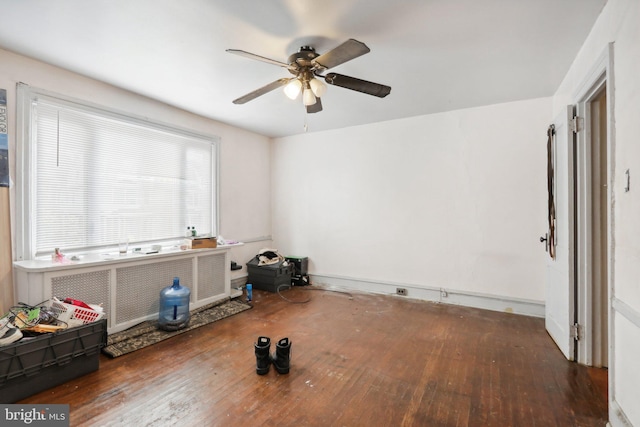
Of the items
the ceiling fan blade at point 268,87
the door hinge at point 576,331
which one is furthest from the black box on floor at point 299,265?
the door hinge at point 576,331

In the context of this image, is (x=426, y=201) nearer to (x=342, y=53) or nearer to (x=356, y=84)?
(x=356, y=84)

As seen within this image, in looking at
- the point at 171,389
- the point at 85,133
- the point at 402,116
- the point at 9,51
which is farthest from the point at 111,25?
the point at 402,116

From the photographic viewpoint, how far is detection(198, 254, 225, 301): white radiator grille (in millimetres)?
3566

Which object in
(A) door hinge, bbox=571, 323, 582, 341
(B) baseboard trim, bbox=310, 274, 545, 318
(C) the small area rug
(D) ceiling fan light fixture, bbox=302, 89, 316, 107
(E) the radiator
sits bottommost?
(C) the small area rug

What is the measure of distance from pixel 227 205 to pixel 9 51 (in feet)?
8.66

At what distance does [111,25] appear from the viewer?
197cm

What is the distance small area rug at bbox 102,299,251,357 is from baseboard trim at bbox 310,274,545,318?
151 centimetres

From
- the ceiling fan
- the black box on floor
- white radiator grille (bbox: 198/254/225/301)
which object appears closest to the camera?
the ceiling fan

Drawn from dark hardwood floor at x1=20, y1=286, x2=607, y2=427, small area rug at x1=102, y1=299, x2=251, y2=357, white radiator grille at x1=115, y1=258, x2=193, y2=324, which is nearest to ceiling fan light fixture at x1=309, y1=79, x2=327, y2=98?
dark hardwood floor at x1=20, y1=286, x2=607, y2=427

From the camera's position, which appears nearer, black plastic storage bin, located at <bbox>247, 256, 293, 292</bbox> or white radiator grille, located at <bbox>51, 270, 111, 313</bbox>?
white radiator grille, located at <bbox>51, 270, 111, 313</bbox>

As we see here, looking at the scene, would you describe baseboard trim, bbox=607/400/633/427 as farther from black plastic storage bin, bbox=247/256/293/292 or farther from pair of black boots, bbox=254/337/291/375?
black plastic storage bin, bbox=247/256/293/292

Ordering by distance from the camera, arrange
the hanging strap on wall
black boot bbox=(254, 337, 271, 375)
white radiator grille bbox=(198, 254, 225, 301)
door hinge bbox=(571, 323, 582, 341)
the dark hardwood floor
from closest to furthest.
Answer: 1. the dark hardwood floor
2. black boot bbox=(254, 337, 271, 375)
3. door hinge bbox=(571, 323, 582, 341)
4. the hanging strap on wall
5. white radiator grille bbox=(198, 254, 225, 301)

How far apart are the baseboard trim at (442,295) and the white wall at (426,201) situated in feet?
0.11

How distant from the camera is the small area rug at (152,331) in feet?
8.29
